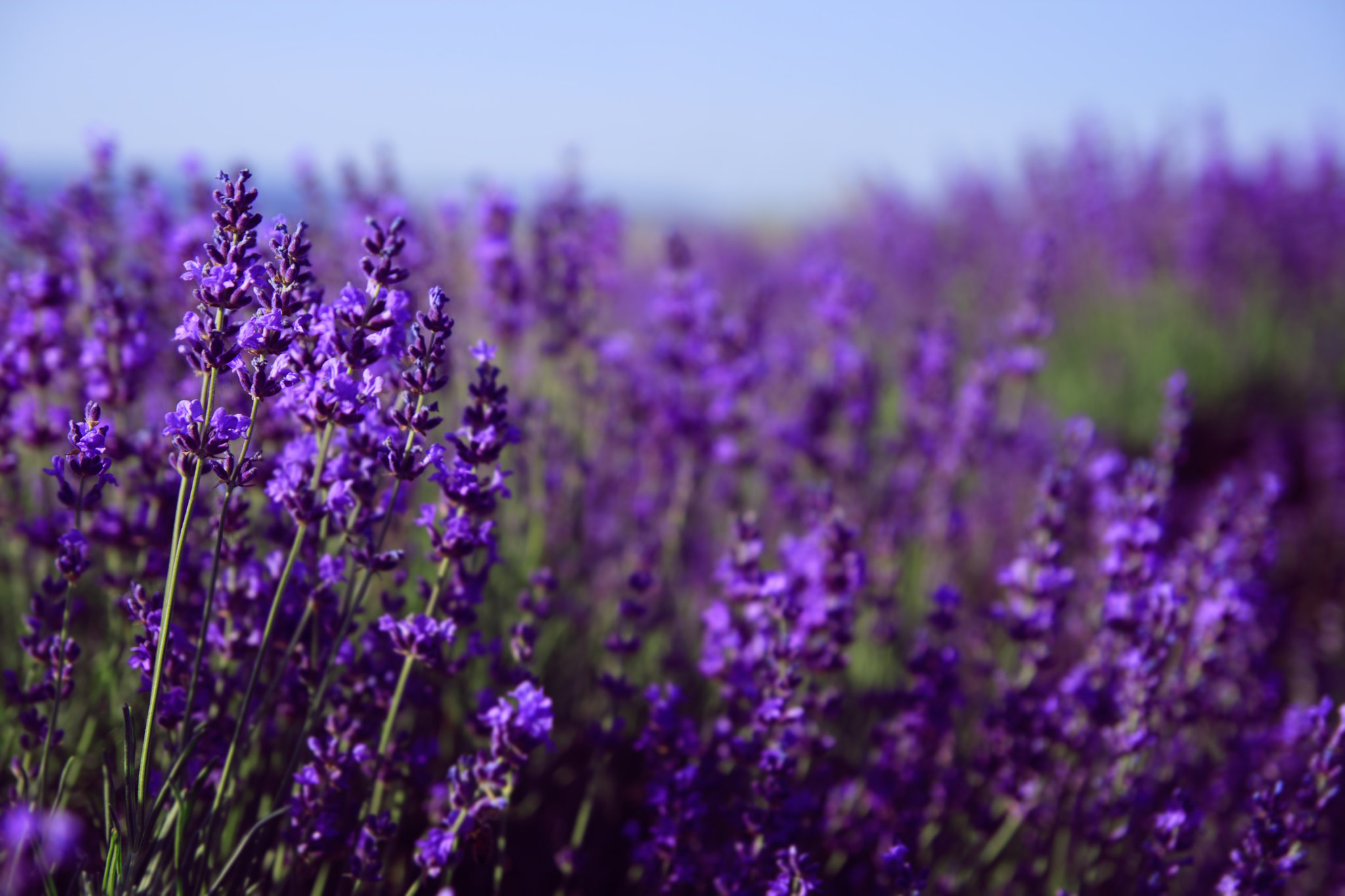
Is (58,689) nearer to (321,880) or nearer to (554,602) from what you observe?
(321,880)

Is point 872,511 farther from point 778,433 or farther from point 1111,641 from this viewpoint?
point 1111,641

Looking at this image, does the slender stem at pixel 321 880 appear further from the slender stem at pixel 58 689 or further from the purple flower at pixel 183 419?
the purple flower at pixel 183 419

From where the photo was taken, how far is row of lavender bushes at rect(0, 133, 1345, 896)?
4.87 ft

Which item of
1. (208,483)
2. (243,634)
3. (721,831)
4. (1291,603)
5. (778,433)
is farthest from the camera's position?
(1291,603)

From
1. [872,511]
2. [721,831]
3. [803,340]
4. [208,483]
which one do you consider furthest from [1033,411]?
[208,483]

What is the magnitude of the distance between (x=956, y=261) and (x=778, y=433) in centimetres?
605

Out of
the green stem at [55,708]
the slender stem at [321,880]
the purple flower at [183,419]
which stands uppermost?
the purple flower at [183,419]

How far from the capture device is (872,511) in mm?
3830

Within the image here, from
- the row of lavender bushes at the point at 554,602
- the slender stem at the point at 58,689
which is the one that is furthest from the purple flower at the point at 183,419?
the slender stem at the point at 58,689

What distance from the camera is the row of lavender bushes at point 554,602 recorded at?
1.48 meters

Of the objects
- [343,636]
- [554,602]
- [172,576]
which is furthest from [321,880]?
[554,602]

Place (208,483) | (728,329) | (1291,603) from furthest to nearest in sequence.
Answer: (1291,603) < (728,329) < (208,483)

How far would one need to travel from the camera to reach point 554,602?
114 inches

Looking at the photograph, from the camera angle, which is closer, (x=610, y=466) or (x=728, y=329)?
(x=728, y=329)
